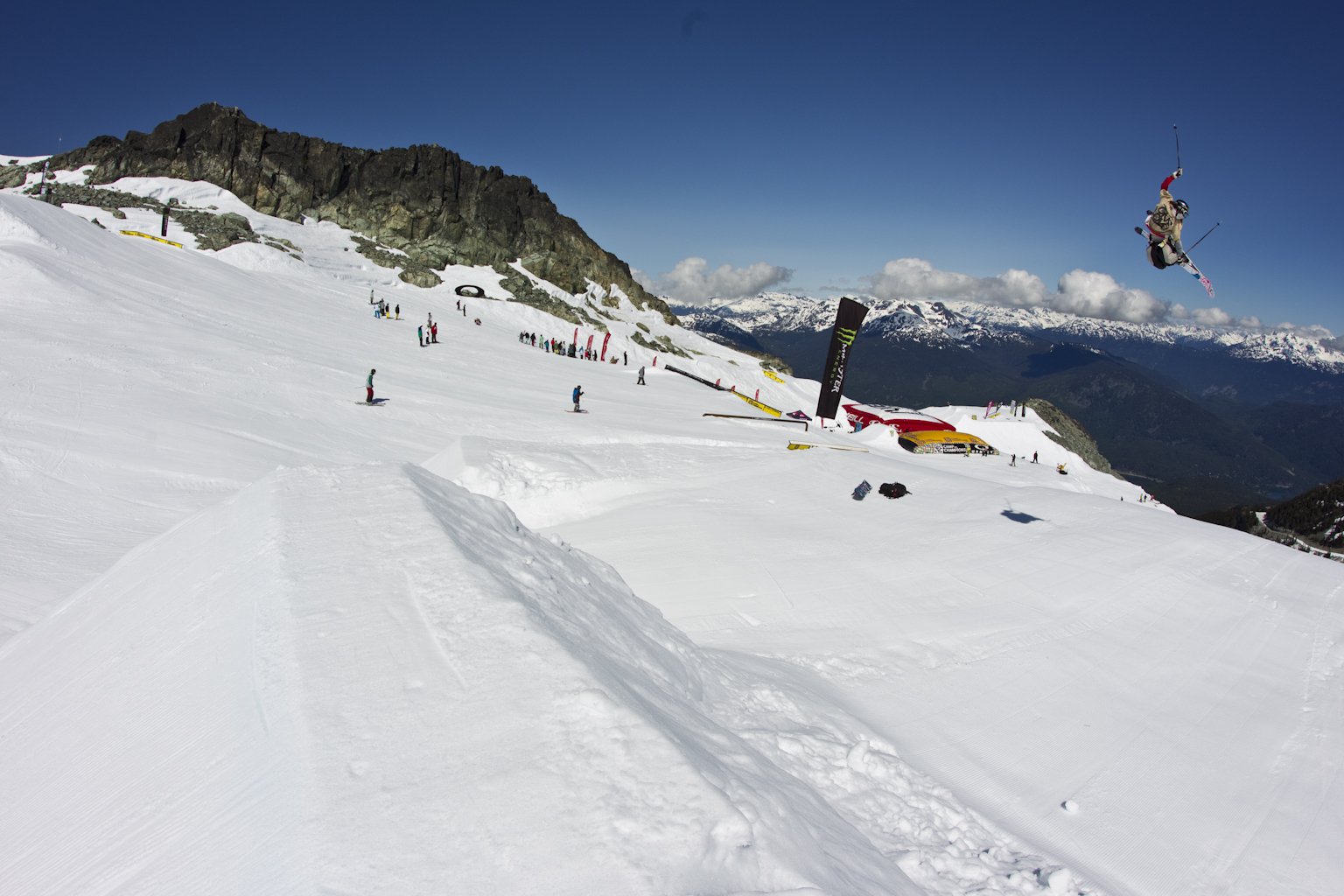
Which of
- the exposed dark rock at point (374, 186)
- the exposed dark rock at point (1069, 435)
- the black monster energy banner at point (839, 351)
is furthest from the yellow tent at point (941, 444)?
the exposed dark rock at point (374, 186)

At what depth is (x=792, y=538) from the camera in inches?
535

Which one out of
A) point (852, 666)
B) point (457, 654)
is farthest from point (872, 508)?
point (457, 654)

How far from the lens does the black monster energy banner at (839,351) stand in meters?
25.2

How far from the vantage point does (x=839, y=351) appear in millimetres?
25797

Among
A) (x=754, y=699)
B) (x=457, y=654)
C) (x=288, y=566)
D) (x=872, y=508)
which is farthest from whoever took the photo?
(x=872, y=508)

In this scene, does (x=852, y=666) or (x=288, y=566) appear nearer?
(x=288, y=566)

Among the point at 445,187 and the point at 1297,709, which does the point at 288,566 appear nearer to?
the point at 1297,709

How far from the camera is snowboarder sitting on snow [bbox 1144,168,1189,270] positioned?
1705 centimetres

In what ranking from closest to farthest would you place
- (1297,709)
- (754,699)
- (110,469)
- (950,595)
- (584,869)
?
(584,869)
(754,699)
(1297,709)
(950,595)
(110,469)

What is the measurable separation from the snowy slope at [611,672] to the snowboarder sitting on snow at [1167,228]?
22.8 ft

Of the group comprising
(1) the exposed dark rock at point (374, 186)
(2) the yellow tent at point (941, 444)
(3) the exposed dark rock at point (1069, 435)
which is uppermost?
(1) the exposed dark rock at point (374, 186)

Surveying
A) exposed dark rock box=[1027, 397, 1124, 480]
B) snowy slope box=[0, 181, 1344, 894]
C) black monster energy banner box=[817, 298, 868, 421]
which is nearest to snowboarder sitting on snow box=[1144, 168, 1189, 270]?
snowy slope box=[0, 181, 1344, 894]

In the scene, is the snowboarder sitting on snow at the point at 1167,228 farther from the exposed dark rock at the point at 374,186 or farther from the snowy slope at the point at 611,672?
the exposed dark rock at the point at 374,186

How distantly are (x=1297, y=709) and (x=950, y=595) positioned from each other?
15.0 feet
